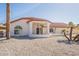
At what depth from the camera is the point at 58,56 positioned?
19.0 ft

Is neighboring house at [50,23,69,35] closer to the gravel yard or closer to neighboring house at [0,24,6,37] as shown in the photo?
the gravel yard

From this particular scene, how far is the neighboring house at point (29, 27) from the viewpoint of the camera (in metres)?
6.56

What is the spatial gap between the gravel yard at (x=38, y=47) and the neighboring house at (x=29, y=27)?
0.86ft

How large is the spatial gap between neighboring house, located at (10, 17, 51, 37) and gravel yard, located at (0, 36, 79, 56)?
26 cm

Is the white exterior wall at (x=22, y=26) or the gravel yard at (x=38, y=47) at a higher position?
the white exterior wall at (x=22, y=26)

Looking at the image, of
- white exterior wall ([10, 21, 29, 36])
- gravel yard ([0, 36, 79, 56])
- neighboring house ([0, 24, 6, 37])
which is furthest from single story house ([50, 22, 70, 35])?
neighboring house ([0, 24, 6, 37])

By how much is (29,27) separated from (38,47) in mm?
882

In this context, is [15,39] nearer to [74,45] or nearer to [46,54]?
[46,54]

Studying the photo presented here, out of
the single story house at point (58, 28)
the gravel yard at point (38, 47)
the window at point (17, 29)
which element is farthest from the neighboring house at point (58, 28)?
the window at point (17, 29)

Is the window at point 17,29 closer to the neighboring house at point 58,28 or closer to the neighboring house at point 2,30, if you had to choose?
the neighboring house at point 2,30

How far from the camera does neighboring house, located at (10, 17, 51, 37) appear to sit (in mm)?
6562

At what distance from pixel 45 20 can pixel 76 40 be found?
110 centimetres

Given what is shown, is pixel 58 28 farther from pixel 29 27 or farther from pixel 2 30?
pixel 2 30

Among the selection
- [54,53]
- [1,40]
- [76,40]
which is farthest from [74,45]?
[1,40]
